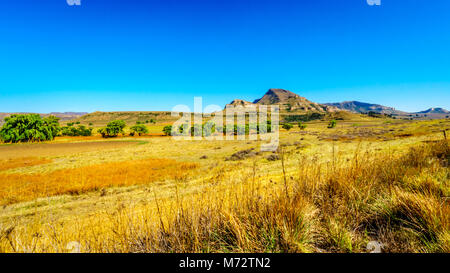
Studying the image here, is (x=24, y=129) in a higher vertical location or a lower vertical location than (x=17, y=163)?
higher

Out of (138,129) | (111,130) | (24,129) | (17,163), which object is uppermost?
(24,129)

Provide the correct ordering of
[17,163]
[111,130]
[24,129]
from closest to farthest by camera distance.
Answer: [17,163], [24,129], [111,130]

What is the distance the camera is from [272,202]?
2816 millimetres

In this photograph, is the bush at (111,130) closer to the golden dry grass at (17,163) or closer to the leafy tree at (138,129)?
the leafy tree at (138,129)

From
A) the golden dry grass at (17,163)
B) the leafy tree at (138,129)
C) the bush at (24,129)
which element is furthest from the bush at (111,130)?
the golden dry grass at (17,163)

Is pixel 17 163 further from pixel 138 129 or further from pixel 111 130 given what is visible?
pixel 138 129

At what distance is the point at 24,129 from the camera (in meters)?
56.9

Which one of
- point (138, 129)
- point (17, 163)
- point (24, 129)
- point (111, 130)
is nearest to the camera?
point (17, 163)

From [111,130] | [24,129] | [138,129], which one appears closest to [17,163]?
[24,129]

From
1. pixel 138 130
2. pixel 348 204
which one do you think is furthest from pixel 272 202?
pixel 138 130

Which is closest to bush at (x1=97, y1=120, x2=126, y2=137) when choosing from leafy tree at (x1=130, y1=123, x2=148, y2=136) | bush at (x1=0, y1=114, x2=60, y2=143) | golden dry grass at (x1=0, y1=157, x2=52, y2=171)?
leafy tree at (x1=130, y1=123, x2=148, y2=136)

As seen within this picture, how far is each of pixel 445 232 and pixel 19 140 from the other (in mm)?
A: 85100
